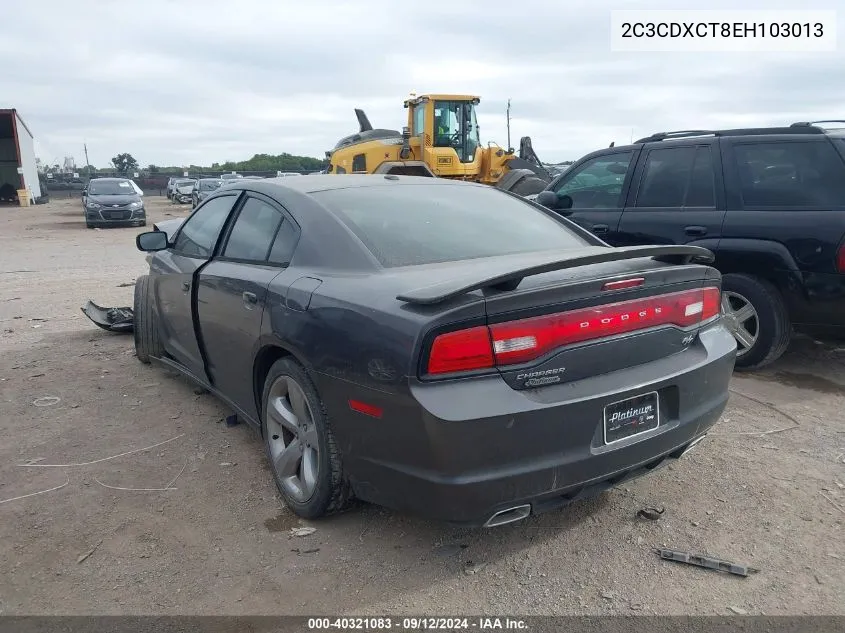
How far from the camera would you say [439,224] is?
3475 mm

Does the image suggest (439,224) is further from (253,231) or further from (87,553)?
(87,553)

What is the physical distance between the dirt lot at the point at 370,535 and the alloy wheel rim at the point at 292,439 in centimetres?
18

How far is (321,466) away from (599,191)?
4.28 m

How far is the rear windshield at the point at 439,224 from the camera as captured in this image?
10.5 feet

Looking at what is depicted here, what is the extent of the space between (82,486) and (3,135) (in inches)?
1792

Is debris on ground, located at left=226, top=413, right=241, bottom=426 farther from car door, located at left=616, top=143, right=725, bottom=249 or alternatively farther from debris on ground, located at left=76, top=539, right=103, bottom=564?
car door, located at left=616, top=143, right=725, bottom=249

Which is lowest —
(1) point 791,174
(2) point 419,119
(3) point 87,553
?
(3) point 87,553

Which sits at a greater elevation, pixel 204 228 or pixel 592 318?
pixel 204 228

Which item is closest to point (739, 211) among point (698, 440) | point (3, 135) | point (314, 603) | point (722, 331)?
point (722, 331)

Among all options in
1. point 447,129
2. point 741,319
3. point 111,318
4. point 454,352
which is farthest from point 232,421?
point 447,129

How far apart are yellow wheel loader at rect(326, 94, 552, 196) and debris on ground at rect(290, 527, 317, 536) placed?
1334cm

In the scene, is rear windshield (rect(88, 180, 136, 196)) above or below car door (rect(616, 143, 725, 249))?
above

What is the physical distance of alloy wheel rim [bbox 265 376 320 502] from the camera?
120 inches

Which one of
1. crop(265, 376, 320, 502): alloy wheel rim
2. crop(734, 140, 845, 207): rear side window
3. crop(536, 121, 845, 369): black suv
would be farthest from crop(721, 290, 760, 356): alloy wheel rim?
crop(265, 376, 320, 502): alloy wheel rim
